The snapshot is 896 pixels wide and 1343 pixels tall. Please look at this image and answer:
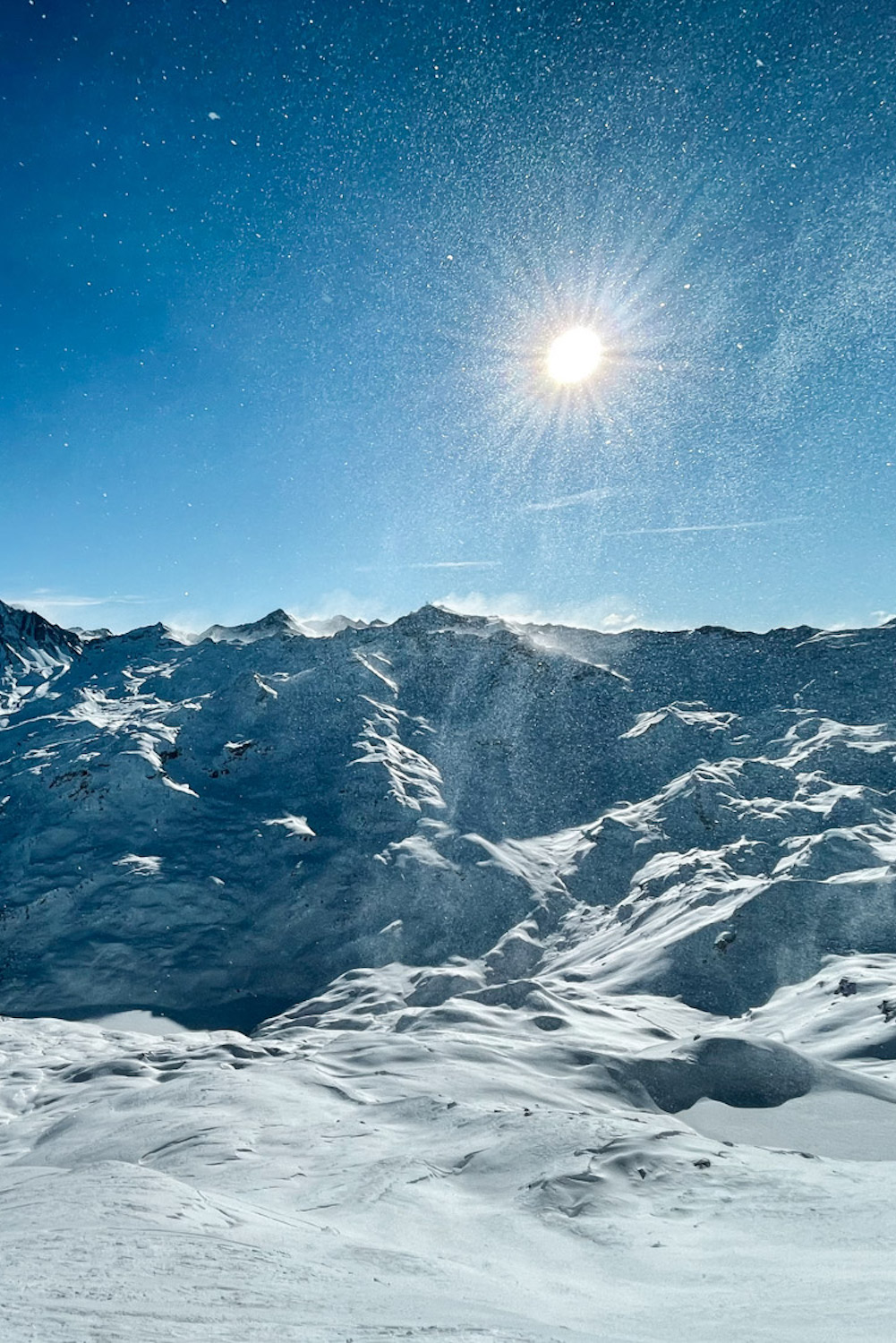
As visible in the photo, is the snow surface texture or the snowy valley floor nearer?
the snowy valley floor

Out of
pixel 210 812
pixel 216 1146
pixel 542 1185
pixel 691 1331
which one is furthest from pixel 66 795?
pixel 691 1331

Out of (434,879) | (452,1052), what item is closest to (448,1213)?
(452,1052)

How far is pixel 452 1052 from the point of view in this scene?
186ft

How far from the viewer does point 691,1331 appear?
422 inches

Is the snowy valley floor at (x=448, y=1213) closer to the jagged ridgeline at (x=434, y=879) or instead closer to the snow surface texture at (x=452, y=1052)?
the snow surface texture at (x=452, y=1052)

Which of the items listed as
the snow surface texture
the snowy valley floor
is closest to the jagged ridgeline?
the snow surface texture

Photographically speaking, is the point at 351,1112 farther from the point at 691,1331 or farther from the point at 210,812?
the point at 210,812

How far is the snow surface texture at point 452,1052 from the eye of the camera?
11969mm

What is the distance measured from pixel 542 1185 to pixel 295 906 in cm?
14248

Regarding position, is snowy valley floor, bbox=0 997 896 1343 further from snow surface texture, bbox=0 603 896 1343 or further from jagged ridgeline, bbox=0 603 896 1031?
jagged ridgeline, bbox=0 603 896 1031

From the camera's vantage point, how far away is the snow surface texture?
11969 millimetres

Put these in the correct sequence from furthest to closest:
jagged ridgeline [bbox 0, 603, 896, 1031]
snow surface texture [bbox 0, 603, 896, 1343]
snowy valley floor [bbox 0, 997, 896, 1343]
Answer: jagged ridgeline [bbox 0, 603, 896, 1031] < snow surface texture [bbox 0, 603, 896, 1343] < snowy valley floor [bbox 0, 997, 896, 1343]

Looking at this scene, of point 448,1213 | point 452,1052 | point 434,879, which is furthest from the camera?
point 434,879

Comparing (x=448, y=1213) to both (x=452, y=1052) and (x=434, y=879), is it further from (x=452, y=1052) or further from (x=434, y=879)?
(x=434, y=879)
